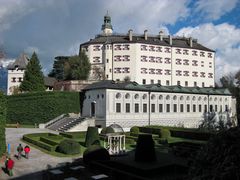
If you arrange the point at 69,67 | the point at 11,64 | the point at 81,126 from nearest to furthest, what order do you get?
1. the point at 81,126
2. the point at 69,67
3. the point at 11,64

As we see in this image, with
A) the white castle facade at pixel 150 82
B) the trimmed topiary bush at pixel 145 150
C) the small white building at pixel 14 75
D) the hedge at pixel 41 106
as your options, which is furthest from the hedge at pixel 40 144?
the small white building at pixel 14 75

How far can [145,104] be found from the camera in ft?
148

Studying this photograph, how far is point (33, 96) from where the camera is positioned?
48.3 metres

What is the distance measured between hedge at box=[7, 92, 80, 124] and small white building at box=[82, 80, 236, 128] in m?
2.51

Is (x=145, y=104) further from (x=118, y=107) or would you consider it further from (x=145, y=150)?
(x=145, y=150)

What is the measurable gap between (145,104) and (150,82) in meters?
20.8

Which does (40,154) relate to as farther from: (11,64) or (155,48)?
(11,64)

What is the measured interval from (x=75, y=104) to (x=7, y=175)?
29966mm

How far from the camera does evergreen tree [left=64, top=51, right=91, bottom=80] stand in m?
57.9

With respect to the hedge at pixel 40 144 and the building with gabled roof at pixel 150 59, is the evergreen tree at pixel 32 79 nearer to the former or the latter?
the building with gabled roof at pixel 150 59

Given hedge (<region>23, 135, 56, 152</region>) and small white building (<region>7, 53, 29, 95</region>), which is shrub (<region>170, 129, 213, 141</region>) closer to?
hedge (<region>23, 135, 56, 152</region>)

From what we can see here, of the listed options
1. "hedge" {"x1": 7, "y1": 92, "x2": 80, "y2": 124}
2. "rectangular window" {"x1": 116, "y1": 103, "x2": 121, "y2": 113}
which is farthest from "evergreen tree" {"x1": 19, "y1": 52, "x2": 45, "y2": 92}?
"rectangular window" {"x1": 116, "y1": 103, "x2": 121, "y2": 113}

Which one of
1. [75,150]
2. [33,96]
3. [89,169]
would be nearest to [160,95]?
[33,96]

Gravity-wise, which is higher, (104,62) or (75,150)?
(104,62)
